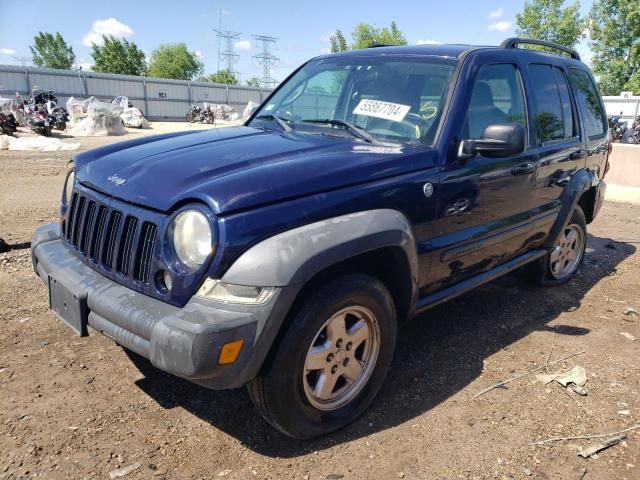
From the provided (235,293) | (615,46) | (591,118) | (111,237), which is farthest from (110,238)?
(615,46)

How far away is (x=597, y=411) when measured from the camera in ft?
9.87

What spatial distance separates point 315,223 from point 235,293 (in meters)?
0.48

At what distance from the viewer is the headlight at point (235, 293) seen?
85.4 inches

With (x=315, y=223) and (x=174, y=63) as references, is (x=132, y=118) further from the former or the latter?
(x=174, y=63)

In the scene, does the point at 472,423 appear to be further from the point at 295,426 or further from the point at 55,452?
the point at 55,452

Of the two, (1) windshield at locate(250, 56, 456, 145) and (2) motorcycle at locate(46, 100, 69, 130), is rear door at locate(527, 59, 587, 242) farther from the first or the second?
(2) motorcycle at locate(46, 100, 69, 130)

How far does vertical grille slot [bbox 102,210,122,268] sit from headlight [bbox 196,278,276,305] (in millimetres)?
660

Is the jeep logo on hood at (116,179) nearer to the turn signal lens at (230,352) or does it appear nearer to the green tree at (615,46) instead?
the turn signal lens at (230,352)

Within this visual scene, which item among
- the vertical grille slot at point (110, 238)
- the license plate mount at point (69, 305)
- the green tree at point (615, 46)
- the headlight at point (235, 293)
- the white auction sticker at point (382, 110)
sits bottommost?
the license plate mount at point (69, 305)

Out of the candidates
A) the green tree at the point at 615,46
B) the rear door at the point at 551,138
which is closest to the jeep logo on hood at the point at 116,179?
the rear door at the point at 551,138

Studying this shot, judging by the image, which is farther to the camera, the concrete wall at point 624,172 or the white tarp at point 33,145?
the white tarp at point 33,145

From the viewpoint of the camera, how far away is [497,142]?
9.68 feet

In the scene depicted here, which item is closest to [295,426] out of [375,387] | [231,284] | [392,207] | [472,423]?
[375,387]

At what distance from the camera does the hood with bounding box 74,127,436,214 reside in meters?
2.29
